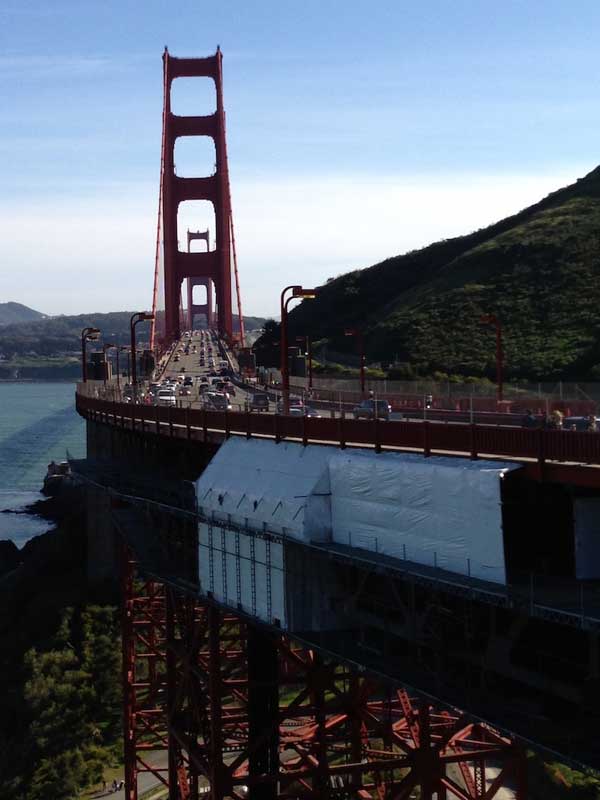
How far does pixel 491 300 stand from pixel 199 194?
3022cm

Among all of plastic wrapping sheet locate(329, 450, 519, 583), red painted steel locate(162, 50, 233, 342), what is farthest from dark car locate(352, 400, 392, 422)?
red painted steel locate(162, 50, 233, 342)

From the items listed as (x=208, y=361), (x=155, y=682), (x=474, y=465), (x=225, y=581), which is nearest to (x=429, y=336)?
(x=208, y=361)

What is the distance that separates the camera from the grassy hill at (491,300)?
71.5 metres

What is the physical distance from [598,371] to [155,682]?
1438 inches

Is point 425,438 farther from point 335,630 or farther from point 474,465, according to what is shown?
point 335,630

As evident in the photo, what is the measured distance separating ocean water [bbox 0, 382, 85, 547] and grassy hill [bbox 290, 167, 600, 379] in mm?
24071

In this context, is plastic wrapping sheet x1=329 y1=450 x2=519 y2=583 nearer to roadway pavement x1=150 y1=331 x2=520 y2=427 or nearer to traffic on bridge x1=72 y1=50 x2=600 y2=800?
traffic on bridge x1=72 y1=50 x2=600 y2=800

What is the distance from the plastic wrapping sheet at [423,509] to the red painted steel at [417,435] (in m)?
0.23

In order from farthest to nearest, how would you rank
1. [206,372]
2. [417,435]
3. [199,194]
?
[199,194] → [206,372] → [417,435]

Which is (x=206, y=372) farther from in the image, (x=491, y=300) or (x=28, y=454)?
(x=28, y=454)

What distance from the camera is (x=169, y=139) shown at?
101625 millimetres

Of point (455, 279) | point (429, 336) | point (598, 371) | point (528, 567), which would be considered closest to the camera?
point (528, 567)

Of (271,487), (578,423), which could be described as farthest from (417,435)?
(271,487)

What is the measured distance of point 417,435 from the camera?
1900cm
